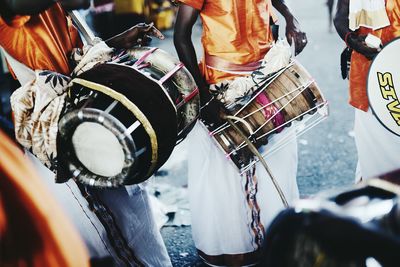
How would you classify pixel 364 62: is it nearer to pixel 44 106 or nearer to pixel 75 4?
pixel 75 4

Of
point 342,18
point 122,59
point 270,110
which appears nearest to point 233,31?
point 270,110

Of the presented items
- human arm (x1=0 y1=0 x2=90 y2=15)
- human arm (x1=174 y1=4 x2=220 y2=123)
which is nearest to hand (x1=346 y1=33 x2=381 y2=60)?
human arm (x1=174 y1=4 x2=220 y2=123)

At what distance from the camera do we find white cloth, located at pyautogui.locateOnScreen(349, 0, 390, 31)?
9.75ft

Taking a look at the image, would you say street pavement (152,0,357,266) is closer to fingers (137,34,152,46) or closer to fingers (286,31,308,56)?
fingers (286,31,308,56)

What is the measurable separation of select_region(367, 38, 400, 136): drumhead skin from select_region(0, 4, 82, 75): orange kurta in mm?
1589

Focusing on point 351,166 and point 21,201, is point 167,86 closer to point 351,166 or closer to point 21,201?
point 21,201

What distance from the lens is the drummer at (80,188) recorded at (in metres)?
2.29

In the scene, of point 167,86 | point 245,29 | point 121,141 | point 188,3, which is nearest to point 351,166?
point 245,29

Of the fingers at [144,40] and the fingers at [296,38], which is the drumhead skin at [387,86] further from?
the fingers at [144,40]

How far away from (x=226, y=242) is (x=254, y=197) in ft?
1.10

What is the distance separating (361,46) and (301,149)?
6.99 feet

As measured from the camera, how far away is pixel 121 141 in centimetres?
195

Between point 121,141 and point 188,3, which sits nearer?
point 121,141

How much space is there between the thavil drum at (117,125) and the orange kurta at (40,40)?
329 millimetres
